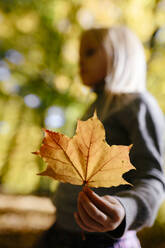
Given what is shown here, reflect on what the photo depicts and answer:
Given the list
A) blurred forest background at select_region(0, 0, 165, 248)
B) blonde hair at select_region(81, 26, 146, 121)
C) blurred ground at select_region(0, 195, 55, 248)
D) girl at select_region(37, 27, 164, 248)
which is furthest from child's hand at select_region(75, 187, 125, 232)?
blurred forest background at select_region(0, 0, 165, 248)

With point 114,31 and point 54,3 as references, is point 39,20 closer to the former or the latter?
point 54,3

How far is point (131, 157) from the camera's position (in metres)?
0.33

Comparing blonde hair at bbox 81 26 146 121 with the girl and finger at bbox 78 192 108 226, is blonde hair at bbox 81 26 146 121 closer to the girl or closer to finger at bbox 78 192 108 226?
the girl

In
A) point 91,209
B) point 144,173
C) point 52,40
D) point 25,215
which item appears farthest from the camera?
point 52,40

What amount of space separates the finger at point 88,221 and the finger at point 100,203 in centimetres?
2

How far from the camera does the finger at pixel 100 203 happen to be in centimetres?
23

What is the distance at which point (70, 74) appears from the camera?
6.75 ft

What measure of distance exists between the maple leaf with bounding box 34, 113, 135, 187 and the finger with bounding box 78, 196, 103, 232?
34 millimetres

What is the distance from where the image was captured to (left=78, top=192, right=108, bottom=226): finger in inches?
9.1

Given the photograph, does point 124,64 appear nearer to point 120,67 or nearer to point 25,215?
point 120,67

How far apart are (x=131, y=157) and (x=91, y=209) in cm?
13

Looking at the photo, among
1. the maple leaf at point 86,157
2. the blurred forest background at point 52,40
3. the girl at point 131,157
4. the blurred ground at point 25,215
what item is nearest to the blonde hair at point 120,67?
the girl at point 131,157

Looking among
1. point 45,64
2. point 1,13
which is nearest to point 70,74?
point 45,64

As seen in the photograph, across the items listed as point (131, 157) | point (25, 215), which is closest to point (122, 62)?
point (131, 157)
